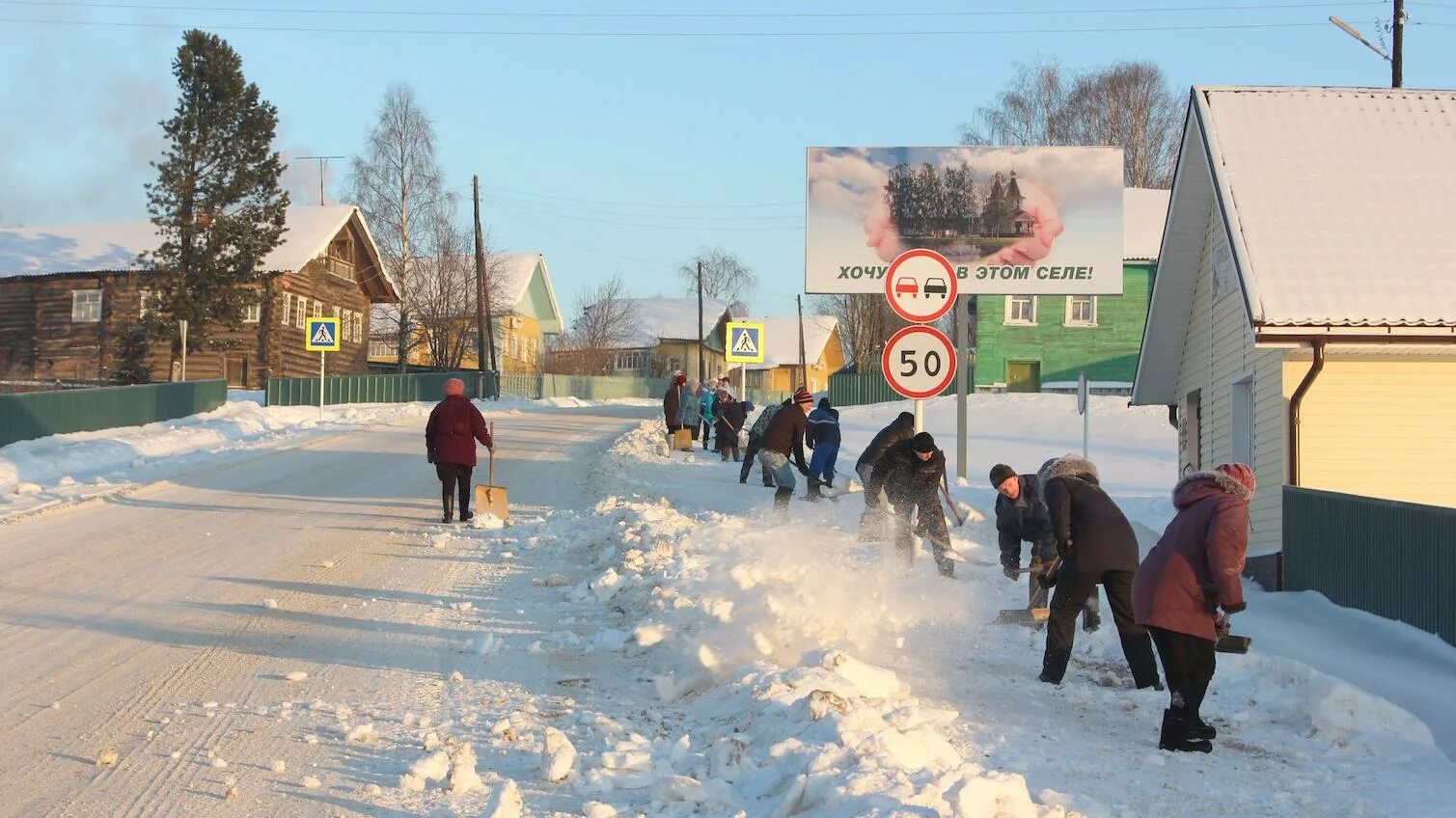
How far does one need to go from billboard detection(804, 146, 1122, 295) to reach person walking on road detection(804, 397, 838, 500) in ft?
22.3

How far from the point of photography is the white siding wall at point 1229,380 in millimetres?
15062

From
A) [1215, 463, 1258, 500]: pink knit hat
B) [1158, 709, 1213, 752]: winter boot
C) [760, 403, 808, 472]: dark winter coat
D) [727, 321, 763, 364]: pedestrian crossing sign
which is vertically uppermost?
[727, 321, 763, 364]: pedestrian crossing sign

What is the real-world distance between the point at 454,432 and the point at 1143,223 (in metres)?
36.7

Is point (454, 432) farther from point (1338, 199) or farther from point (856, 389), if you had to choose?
point (856, 389)

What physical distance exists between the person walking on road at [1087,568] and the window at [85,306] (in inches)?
2029

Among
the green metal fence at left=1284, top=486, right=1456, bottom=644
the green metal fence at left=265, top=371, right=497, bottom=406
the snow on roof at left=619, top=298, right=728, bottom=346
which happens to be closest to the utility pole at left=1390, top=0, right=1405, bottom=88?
the green metal fence at left=1284, top=486, right=1456, bottom=644

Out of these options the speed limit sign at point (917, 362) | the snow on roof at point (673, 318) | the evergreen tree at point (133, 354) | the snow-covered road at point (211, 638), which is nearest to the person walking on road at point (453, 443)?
the snow-covered road at point (211, 638)

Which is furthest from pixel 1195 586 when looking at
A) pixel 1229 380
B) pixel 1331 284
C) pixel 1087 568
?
pixel 1229 380

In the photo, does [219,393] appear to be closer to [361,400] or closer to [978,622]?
[361,400]

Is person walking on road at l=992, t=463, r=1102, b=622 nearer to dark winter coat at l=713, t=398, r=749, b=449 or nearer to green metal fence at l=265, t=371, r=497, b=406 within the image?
dark winter coat at l=713, t=398, r=749, b=449

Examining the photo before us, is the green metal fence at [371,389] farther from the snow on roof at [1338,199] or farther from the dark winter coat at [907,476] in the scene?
the dark winter coat at [907,476]

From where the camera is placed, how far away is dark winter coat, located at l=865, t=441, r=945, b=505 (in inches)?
490

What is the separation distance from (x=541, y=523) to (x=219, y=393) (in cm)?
2115

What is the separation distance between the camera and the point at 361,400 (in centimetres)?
4828
